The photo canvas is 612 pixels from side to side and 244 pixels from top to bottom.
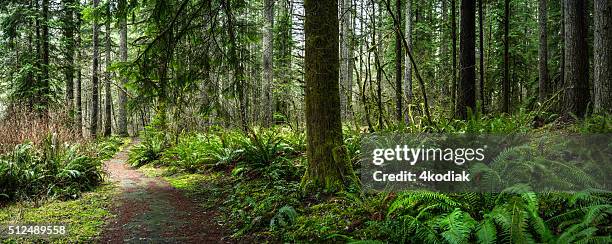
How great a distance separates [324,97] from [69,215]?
146 inches

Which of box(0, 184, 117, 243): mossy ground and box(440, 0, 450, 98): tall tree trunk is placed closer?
box(0, 184, 117, 243): mossy ground

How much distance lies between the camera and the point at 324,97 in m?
5.34

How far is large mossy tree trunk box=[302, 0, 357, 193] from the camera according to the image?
532 cm

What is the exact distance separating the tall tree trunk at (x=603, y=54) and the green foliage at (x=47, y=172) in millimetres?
10270

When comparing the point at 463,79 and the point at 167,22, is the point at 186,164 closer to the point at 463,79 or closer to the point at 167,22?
the point at 167,22

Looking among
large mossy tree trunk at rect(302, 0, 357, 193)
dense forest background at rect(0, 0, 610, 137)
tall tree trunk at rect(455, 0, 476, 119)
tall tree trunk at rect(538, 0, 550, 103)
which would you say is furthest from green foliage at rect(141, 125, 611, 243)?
tall tree trunk at rect(538, 0, 550, 103)

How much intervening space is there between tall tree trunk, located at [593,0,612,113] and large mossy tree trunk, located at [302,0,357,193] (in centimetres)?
682

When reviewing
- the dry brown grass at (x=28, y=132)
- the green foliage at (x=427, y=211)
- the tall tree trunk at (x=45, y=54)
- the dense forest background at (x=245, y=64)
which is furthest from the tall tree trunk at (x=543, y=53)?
the tall tree trunk at (x=45, y=54)

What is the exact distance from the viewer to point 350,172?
5543mm

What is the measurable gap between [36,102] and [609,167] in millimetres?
16768

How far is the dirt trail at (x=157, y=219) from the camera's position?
15.6 ft

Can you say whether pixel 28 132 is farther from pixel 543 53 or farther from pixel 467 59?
pixel 543 53

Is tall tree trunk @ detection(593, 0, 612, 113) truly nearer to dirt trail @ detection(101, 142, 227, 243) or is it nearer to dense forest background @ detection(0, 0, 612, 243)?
dense forest background @ detection(0, 0, 612, 243)

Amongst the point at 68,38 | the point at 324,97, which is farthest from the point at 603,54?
the point at 68,38
